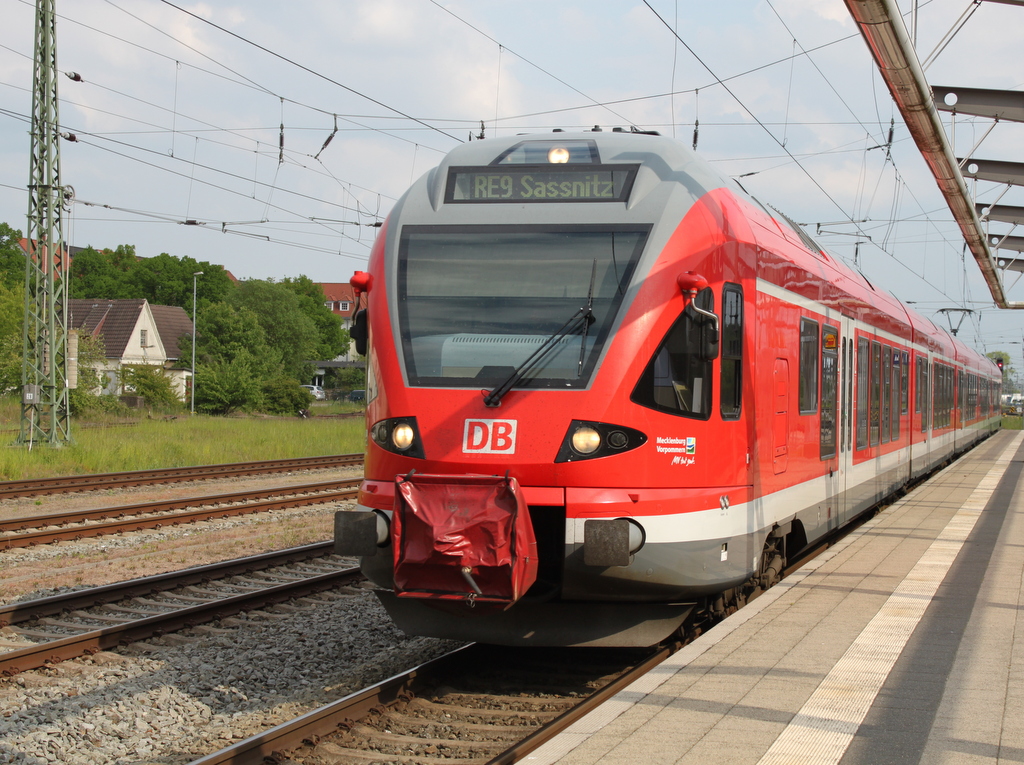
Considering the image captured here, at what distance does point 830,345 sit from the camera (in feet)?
31.4

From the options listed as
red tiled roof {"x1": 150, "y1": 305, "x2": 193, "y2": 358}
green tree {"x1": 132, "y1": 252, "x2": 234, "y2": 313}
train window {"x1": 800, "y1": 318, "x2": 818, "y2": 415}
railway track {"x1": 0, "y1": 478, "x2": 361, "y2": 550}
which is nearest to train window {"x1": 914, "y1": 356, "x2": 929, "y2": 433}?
train window {"x1": 800, "y1": 318, "x2": 818, "y2": 415}

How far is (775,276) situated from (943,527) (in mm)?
5633

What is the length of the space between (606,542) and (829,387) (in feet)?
14.7

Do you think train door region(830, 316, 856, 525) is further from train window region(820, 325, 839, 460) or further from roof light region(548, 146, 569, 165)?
roof light region(548, 146, 569, 165)

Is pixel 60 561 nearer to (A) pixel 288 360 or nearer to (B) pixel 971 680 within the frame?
(B) pixel 971 680

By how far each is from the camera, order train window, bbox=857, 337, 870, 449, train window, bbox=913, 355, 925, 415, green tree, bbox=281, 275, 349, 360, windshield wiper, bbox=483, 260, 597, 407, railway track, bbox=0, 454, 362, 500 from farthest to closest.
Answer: green tree, bbox=281, 275, 349, 360, train window, bbox=913, 355, 925, 415, railway track, bbox=0, 454, 362, 500, train window, bbox=857, 337, 870, 449, windshield wiper, bbox=483, 260, 597, 407

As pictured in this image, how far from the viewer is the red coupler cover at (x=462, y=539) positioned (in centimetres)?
555

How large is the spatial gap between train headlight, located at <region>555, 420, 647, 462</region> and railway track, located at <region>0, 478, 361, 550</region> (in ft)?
25.8

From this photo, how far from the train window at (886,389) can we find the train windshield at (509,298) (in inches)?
296

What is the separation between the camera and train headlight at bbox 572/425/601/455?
19.4 feet

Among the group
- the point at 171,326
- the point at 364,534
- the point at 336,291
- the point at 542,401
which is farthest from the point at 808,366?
the point at 336,291

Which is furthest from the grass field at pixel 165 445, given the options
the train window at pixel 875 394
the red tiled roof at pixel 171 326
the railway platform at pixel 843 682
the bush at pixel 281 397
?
the red tiled roof at pixel 171 326

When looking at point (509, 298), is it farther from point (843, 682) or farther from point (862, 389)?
point (862, 389)

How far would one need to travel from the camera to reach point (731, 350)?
668 cm
